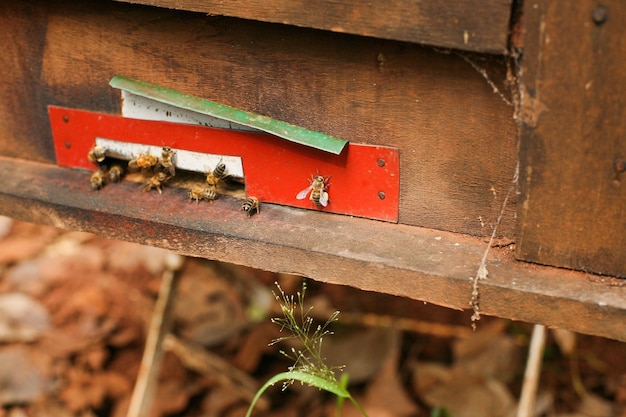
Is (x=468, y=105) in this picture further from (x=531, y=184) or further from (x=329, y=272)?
(x=329, y=272)

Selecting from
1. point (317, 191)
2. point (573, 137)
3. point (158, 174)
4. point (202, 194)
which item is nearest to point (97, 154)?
point (158, 174)

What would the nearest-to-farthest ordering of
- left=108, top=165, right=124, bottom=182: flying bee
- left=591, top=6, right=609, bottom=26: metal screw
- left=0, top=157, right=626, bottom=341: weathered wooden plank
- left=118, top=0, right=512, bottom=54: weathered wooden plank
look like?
left=591, top=6, right=609, bottom=26: metal screw < left=118, top=0, right=512, bottom=54: weathered wooden plank < left=0, top=157, right=626, bottom=341: weathered wooden plank < left=108, top=165, right=124, bottom=182: flying bee

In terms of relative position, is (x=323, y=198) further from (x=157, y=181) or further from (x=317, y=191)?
(x=157, y=181)

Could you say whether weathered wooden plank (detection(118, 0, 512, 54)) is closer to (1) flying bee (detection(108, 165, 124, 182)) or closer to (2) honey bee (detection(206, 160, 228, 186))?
(2) honey bee (detection(206, 160, 228, 186))

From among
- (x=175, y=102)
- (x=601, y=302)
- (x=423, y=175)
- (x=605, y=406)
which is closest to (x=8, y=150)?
(x=175, y=102)

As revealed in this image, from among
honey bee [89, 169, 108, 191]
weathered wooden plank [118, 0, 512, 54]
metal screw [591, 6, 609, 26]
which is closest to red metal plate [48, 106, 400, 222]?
honey bee [89, 169, 108, 191]

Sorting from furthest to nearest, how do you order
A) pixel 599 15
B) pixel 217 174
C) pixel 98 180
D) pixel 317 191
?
pixel 98 180
pixel 217 174
pixel 317 191
pixel 599 15
